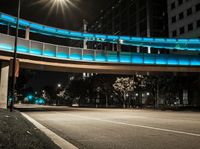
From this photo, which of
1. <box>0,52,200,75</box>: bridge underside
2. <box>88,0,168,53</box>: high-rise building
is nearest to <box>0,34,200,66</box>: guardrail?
<box>0,52,200,75</box>: bridge underside

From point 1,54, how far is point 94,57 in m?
11.7

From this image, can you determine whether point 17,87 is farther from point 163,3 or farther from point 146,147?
point 163,3

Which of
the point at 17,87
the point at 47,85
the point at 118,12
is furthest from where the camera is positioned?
the point at 47,85

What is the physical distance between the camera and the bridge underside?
110ft

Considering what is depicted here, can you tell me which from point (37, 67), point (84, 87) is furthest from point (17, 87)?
point (84, 87)

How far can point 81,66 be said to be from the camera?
36.9m

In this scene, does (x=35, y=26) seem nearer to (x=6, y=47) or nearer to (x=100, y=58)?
(x=6, y=47)

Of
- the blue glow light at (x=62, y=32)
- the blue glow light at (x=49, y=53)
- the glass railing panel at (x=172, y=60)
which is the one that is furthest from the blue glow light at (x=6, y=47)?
the glass railing panel at (x=172, y=60)

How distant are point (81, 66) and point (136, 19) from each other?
7792 centimetres

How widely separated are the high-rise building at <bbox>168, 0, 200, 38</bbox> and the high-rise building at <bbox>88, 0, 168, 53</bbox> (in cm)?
1757

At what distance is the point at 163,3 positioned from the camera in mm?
103000

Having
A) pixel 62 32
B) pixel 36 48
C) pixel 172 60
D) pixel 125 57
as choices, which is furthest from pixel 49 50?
pixel 172 60

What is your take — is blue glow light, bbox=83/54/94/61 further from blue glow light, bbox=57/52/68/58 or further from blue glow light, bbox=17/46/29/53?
blue glow light, bbox=17/46/29/53

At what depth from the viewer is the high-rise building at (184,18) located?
68725mm
